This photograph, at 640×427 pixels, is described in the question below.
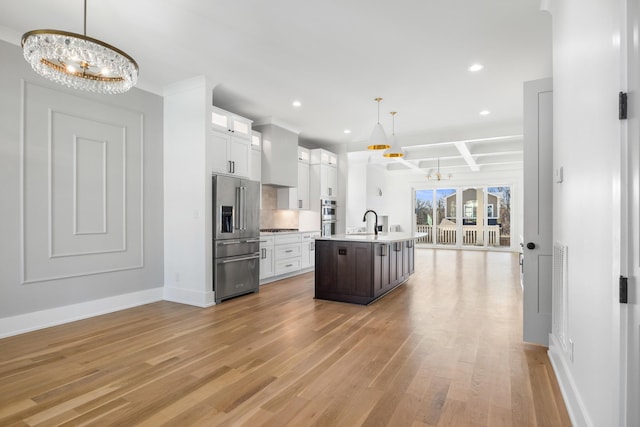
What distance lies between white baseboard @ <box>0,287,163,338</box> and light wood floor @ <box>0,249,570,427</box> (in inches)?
6.4

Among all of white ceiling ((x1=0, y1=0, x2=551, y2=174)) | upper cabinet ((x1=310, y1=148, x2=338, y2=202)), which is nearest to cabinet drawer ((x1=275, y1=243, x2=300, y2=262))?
upper cabinet ((x1=310, y1=148, x2=338, y2=202))

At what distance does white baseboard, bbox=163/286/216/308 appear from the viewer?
444 centimetres

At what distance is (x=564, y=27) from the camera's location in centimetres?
228

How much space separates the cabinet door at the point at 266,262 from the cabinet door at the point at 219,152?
1.54 m

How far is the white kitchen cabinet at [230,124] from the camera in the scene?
4781mm

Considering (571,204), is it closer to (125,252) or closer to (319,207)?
(125,252)

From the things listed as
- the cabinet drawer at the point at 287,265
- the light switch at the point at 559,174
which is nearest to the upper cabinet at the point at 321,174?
the cabinet drawer at the point at 287,265

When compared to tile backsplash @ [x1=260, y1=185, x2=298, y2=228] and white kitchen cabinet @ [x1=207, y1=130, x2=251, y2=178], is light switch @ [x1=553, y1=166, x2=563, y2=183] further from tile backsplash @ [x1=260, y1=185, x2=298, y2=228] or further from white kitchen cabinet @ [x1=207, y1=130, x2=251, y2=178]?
tile backsplash @ [x1=260, y1=185, x2=298, y2=228]

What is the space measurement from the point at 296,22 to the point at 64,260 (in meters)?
3.54

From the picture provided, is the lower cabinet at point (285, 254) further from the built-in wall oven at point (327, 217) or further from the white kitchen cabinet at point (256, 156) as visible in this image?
the white kitchen cabinet at point (256, 156)

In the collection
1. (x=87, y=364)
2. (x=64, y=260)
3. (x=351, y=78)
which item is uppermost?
(x=351, y=78)

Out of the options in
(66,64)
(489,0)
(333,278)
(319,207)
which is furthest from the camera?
(319,207)

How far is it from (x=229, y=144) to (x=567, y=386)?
Result: 4626 millimetres

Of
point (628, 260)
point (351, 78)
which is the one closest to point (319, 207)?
point (351, 78)
